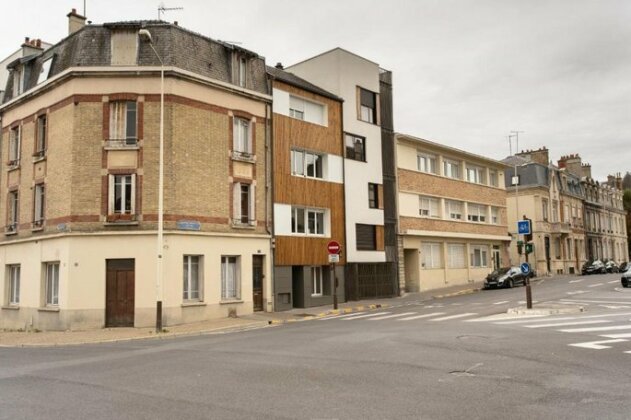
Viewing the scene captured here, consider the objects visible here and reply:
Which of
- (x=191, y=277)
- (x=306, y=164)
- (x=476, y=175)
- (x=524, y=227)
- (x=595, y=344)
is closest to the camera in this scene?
(x=595, y=344)

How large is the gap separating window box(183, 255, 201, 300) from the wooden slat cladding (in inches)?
162

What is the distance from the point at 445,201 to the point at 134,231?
23.6 m

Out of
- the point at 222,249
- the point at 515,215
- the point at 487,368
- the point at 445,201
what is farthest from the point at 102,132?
the point at 515,215

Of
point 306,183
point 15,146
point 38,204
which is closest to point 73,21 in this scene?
point 15,146

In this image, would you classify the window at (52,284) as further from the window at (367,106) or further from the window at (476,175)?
the window at (476,175)

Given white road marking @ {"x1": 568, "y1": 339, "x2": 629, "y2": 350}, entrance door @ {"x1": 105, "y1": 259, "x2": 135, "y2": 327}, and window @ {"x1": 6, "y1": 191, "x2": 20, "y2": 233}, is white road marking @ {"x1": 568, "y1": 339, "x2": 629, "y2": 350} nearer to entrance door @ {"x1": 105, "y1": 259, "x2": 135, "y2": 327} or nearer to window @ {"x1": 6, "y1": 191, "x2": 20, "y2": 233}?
entrance door @ {"x1": 105, "y1": 259, "x2": 135, "y2": 327}

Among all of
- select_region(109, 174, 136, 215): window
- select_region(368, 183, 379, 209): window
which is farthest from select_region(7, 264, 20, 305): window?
select_region(368, 183, 379, 209): window

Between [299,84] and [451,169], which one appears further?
[451,169]

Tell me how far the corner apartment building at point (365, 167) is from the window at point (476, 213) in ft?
33.7

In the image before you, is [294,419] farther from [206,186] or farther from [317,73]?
[317,73]

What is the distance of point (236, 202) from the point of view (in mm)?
23375

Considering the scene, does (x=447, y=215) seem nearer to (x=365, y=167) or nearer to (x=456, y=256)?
(x=456, y=256)

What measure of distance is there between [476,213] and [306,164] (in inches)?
749

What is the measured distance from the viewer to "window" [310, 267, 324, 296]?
26688mm
